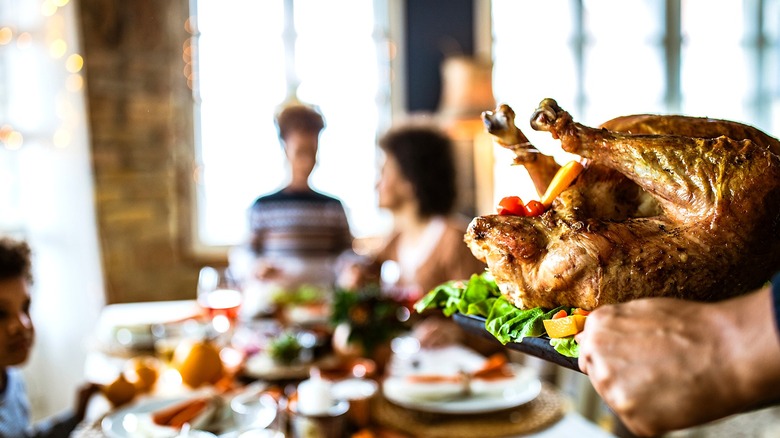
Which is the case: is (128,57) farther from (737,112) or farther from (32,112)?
(737,112)

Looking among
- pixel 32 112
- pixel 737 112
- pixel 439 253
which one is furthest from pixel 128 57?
pixel 737 112

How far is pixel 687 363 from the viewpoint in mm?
496

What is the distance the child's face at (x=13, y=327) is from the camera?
1539mm

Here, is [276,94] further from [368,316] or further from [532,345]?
[532,345]

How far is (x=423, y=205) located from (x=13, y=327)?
194 cm

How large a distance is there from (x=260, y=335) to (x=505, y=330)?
57.7 inches

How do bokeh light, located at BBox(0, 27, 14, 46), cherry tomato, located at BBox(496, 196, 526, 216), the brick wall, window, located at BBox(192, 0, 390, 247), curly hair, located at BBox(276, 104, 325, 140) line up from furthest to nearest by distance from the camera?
window, located at BBox(192, 0, 390, 247), the brick wall, bokeh light, located at BBox(0, 27, 14, 46), curly hair, located at BBox(276, 104, 325, 140), cherry tomato, located at BBox(496, 196, 526, 216)

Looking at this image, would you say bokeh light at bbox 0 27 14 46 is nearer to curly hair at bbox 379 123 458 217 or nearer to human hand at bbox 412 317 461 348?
curly hair at bbox 379 123 458 217

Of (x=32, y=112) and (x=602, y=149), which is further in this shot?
(x=32, y=112)

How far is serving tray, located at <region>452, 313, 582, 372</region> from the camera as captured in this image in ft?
2.23

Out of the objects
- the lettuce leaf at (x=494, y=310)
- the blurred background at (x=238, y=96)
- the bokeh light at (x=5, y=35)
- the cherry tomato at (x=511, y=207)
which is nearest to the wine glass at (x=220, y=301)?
the lettuce leaf at (x=494, y=310)

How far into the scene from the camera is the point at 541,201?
840 millimetres

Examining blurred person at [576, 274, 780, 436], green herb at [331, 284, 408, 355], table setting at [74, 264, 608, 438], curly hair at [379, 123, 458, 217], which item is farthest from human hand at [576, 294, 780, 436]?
curly hair at [379, 123, 458, 217]

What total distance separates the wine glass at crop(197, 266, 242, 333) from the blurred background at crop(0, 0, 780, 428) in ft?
6.24
